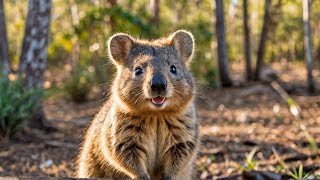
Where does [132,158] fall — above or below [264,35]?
below

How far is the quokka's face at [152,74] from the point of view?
4.64m

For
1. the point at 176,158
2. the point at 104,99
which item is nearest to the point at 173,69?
the point at 176,158

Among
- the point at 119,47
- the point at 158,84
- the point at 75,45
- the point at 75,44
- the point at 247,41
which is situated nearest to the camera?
the point at 158,84

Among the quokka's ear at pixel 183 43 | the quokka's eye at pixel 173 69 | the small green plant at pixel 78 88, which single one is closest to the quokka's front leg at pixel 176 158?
the quokka's eye at pixel 173 69

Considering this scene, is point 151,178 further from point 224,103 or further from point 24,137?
point 224,103

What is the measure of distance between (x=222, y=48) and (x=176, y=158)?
12845mm

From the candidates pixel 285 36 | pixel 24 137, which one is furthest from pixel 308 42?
pixel 285 36

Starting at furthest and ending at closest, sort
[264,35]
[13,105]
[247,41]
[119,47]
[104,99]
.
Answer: [247,41] → [264,35] → [13,105] → [104,99] → [119,47]

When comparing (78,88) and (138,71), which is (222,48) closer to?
(78,88)

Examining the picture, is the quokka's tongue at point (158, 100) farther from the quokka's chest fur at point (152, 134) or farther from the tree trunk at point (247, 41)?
the tree trunk at point (247, 41)

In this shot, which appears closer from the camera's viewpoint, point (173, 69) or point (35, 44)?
point (173, 69)

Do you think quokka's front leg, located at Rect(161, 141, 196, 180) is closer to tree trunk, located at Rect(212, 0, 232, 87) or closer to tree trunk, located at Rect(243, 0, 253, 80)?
tree trunk, located at Rect(212, 0, 232, 87)

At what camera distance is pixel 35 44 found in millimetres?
10141

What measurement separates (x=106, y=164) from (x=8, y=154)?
398 cm
